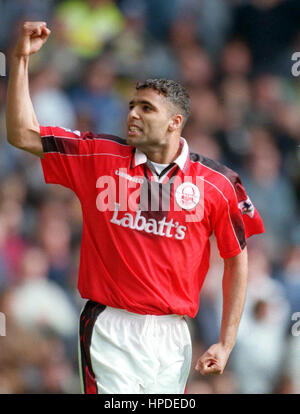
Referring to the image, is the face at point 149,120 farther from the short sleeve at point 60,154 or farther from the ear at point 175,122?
the short sleeve at point 60,154

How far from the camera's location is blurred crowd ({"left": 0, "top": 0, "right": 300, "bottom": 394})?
467 cm

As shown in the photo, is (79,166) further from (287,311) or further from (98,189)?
(287,311)

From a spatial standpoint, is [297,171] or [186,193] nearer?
[186,193]

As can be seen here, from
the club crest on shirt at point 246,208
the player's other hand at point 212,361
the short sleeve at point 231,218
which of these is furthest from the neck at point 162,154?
the player's other hand at point 212,361

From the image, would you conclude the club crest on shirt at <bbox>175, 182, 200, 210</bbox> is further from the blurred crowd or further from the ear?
the blurred crowd

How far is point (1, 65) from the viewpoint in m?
5.09

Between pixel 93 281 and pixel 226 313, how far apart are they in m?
0.69

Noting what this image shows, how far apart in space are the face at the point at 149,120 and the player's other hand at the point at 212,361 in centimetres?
102

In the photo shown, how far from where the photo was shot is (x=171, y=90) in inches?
117

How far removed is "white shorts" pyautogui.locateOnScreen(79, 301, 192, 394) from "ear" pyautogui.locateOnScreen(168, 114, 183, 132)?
2.94 ft

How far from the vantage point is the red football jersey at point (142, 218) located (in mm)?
2840

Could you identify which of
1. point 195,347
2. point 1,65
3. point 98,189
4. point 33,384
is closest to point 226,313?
point 98,189

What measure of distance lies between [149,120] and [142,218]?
46cm

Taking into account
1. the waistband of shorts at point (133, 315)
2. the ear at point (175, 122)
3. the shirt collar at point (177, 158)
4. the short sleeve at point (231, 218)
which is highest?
the ear at point (175, 122)
